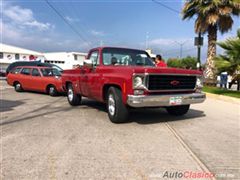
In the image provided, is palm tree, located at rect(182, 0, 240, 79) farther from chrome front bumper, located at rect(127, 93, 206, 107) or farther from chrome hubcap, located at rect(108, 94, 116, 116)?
chrome hubcap, located at rect(108, 94, 116, 116)

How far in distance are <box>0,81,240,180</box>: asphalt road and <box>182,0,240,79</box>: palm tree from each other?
12.2m

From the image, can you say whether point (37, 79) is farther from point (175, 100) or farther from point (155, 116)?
point (175, 100)

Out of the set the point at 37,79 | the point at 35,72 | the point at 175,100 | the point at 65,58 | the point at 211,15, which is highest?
the point at 211,15

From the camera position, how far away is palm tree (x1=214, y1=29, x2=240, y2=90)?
13.0 meters

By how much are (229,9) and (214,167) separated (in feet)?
53.8

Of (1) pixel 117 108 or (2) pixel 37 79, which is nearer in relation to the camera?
(1) pixel 117 108

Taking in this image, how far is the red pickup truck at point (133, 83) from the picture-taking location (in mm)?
6500

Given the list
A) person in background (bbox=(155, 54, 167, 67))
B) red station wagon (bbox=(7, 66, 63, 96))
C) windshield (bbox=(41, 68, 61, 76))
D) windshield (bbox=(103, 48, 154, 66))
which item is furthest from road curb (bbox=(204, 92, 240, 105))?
windshield (bbox=(41, 68, 61, 76))

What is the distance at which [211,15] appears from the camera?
19.0 m

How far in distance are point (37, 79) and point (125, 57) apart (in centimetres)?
748

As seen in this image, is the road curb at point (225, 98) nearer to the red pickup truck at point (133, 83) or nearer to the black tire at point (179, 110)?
the black tire at point (179, 110)

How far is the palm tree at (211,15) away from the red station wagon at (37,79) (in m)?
10.5

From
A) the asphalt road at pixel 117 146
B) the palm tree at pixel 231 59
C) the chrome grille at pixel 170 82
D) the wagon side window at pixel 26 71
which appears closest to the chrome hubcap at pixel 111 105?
the asphalt road at pixel 117 146

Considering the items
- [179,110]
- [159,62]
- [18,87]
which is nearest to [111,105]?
[179,110]
